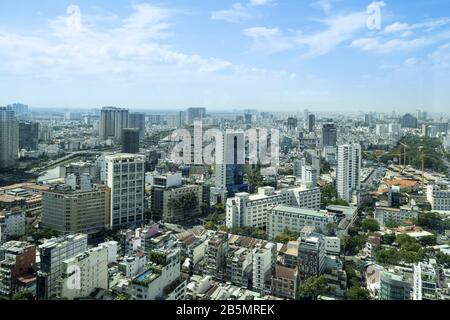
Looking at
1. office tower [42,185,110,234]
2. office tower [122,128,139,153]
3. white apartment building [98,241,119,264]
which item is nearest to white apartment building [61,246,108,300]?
white apartment building [98,241,119,264]

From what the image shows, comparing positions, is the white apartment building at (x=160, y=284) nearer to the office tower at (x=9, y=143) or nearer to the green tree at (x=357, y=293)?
the green tree at (x=357, y=293)

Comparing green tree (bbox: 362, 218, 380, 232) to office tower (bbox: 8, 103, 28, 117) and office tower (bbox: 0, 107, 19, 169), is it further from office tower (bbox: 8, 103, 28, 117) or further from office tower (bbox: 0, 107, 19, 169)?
office tower (bbox: 0, 107, 19, 169)

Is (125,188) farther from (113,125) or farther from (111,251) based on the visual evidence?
(113,125)

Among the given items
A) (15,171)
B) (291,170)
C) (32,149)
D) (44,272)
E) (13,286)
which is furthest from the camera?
(291,170)

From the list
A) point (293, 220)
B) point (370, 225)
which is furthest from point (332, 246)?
point (370, 225)

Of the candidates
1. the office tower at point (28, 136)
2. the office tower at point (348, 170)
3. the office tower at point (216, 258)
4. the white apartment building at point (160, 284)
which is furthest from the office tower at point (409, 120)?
the office tower at point (28, 136)

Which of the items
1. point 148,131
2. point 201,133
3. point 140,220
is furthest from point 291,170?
point 140,220
